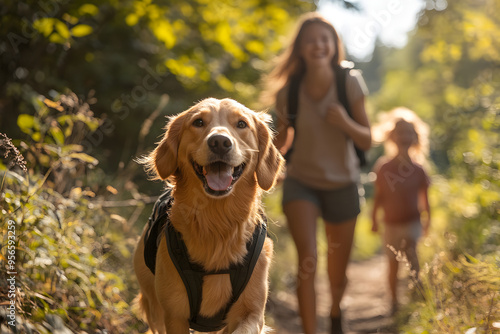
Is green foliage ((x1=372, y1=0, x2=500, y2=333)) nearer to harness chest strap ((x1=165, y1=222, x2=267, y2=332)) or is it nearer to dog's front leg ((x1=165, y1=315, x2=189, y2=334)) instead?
harness chest strap ((x1=165, y1=222, x2=267, y2=332))

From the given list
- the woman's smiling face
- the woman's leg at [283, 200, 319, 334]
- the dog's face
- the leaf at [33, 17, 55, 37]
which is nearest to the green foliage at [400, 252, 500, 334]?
the woman's leg at [283, 200, 319, 334]

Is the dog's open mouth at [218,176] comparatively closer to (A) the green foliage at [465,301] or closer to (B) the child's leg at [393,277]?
(A) the green foliage at [465,301]

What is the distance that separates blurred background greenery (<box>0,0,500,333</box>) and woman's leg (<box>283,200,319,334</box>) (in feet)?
2.96

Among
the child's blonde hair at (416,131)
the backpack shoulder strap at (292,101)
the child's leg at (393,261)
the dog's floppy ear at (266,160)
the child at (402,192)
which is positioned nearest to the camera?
the dog's floppy ear at (266,160)

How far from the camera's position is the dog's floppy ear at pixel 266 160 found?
300 centimetres

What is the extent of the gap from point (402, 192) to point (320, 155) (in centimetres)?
255

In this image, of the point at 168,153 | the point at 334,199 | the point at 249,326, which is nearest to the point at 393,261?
the point at 334,199

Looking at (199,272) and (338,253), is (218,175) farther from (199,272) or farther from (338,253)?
(338,253)

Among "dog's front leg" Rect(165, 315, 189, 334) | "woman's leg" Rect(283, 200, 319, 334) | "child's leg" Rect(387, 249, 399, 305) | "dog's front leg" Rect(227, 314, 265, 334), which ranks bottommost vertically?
"child's leg" Rect(387, 249, 399, 305)

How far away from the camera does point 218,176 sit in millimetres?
2732

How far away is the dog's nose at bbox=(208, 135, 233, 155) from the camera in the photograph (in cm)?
260

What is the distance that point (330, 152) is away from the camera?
426 cm

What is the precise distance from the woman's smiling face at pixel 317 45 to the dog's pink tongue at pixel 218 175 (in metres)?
1.92

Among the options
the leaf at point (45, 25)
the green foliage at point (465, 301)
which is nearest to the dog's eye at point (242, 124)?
the green foliage at point (465, 301)
